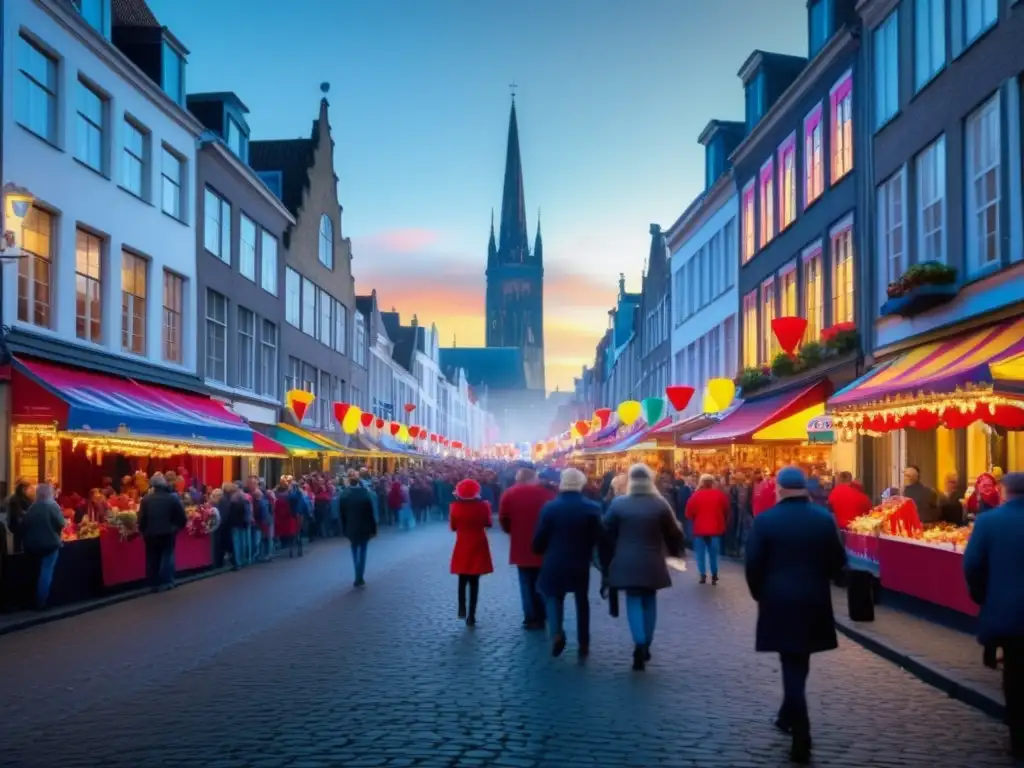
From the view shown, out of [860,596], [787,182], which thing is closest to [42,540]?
[860,596]

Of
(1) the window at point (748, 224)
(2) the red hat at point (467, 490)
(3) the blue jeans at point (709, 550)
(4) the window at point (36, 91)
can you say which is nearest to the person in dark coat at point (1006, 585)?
(2) the red hat at point (467, 490)

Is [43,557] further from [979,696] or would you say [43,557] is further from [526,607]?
[979,696]

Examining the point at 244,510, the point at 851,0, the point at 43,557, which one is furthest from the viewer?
the point at 851,0

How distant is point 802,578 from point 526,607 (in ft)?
20.8

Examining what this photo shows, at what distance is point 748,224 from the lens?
1356 inches

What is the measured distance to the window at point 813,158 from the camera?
26359 millimetres

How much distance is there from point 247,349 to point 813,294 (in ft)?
59.8

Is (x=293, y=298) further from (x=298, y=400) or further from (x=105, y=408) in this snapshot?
(x=105, y=408)

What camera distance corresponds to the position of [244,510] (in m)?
23.6

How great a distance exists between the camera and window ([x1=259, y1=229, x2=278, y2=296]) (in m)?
39.8

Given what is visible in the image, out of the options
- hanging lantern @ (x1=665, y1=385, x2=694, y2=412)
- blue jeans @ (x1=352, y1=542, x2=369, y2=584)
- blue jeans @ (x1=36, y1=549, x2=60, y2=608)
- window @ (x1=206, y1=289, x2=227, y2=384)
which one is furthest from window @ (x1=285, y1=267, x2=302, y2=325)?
blue jeans @ (x1=36, y1=549, x2=60, y2=608)

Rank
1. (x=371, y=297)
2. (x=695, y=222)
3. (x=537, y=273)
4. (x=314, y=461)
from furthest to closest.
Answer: (x=537, y=273) < (x=371, y=297) < (x=314, y=461) < (x=695, y=222)

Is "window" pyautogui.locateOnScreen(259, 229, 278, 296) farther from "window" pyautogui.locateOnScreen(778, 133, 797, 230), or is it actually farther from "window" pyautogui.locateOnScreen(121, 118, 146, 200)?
"window" pyautogui.locateOnScreen(778, 133, 797, 230)

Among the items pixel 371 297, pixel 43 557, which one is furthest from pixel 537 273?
pixel 43 557
